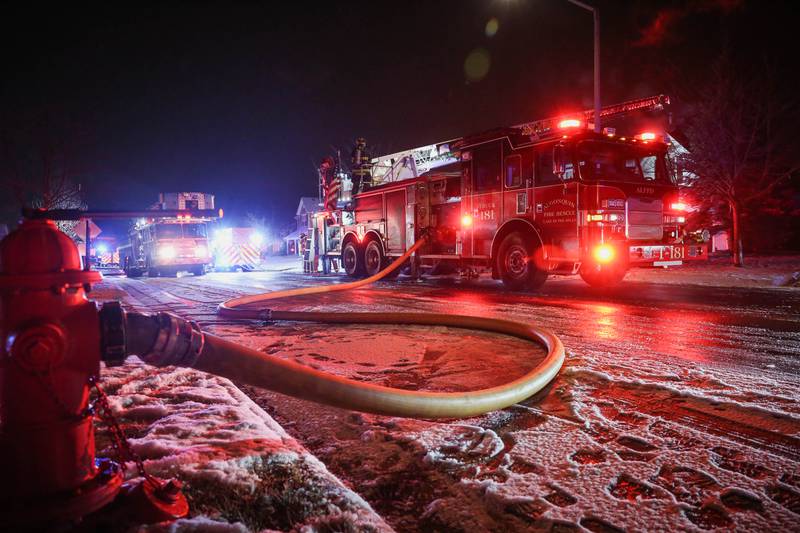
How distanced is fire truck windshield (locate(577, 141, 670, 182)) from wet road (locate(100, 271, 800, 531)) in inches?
186

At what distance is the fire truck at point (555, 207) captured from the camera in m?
9.62

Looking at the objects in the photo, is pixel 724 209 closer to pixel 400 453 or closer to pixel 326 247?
pixel 326 247

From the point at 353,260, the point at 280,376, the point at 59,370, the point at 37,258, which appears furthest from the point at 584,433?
the point at 353,260

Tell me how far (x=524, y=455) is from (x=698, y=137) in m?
19.4

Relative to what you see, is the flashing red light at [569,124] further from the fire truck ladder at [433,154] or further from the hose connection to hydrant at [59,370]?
the hose connection to hydrant at [59,370]

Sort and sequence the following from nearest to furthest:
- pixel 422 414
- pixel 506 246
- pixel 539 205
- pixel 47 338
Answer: pixel 47 338 → pixel 422 414 → pixel 539 205 → pixel 506 246

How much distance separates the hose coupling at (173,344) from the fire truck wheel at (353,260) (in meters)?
14.2

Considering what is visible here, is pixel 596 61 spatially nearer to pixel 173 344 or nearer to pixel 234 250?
pixel 173 344

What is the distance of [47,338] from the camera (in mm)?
1577

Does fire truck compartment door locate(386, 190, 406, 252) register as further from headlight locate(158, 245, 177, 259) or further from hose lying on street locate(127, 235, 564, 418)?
headlight locate(158, 245, 177, 259)

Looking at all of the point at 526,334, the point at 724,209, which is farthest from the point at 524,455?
the point at 724,209

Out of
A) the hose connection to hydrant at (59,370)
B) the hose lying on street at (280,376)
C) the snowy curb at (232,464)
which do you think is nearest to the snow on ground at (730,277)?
the hose lying on street at (280,376)

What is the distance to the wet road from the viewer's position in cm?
202

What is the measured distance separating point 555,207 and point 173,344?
29.7 feet
